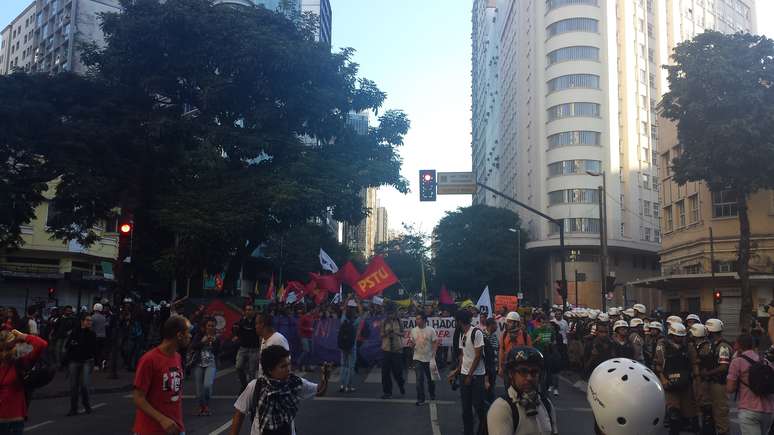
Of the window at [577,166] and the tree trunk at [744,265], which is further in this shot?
the window at [577,166]

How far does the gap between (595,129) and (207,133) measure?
147 ft

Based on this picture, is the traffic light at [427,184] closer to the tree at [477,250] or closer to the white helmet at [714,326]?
the white helmet at [714,326]

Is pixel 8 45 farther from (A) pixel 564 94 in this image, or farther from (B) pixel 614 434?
(B) pixel 614 434

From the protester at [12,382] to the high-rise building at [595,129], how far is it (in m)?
53.6

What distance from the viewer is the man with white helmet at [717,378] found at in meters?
8.76

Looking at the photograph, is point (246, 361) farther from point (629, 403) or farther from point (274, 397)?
point (629, 403)

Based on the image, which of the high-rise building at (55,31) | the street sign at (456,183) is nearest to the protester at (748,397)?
the street sign at (456,183)

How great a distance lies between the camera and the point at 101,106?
22328 mm

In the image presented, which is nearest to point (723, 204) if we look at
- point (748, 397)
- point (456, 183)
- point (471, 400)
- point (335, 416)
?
point (456, 183)

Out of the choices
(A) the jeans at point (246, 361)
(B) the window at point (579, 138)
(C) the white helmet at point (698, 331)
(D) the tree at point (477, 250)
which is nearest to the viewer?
(C) the white helmet at point (698, 331)

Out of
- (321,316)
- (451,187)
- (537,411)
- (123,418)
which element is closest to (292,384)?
(537,411)

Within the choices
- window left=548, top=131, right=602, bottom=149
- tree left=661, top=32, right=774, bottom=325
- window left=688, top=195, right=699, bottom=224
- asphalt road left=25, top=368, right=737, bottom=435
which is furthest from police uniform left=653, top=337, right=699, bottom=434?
window left=548, top=131, right=602, bottom=149

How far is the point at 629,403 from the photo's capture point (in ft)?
9.37

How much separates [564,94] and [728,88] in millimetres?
31298
